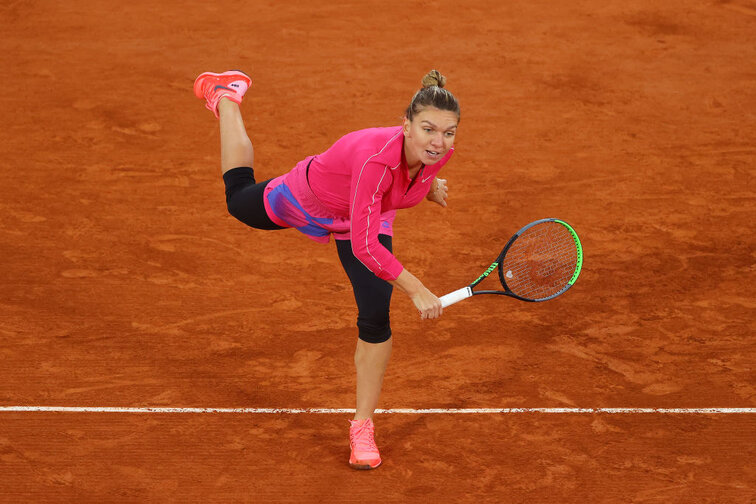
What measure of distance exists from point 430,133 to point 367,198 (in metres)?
0.38

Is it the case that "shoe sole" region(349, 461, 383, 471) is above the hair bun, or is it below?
below

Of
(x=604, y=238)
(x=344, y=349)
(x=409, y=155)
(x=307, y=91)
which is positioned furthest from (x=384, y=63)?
(x=409, y=155)

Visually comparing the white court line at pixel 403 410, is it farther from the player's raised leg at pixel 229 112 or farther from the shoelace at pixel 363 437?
the player's raised leg at pixel 229 112

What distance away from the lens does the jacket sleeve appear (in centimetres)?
394

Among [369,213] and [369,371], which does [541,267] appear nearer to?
[369,371]

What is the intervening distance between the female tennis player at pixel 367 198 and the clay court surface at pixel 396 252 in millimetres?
645

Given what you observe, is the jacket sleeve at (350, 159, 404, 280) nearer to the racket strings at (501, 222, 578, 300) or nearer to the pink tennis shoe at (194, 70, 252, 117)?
the racket strings at (501, 222, 578, 300)

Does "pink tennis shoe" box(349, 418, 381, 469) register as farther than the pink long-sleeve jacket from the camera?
Yes

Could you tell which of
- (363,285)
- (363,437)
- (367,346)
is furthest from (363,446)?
(363,285)

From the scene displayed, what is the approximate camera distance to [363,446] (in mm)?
4547

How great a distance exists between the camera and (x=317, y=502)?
434 cm

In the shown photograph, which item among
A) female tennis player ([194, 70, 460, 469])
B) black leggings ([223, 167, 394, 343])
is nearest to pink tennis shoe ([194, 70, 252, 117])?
female tennis player ([194, 70, 460, 469])

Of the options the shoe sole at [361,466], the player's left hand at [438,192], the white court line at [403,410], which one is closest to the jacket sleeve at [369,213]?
the player's left hand at [438,192]

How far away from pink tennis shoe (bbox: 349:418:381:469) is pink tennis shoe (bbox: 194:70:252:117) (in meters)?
1.96
